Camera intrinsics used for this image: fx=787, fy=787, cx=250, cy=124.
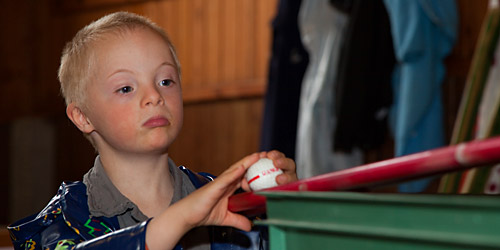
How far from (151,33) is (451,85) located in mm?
2526

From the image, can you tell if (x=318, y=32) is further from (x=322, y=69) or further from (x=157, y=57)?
(x=157, y=57)

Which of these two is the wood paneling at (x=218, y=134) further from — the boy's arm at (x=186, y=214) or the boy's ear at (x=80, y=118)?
the boy's arm at (x=186, y=214)

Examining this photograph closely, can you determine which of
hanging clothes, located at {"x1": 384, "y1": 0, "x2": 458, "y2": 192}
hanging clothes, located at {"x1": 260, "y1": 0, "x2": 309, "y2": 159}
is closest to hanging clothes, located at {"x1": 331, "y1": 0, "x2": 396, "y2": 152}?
hanging clothes, located at {"x1": 384, "y1": 0, "x2": 458, "y2": 192}

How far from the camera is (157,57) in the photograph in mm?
1367

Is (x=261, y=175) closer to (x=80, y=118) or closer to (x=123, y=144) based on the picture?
(x=123, y=144)

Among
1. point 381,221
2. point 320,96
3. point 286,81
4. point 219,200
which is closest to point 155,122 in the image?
point 219,200

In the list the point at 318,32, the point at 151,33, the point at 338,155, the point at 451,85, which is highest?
the point at 151,33

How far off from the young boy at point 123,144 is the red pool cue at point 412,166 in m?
0.23

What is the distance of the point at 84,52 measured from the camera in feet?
4.59

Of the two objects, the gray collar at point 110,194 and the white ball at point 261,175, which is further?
the gray collar at point 110,194

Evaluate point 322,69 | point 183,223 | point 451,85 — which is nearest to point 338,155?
point 322,69

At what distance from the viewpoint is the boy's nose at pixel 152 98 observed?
1.31 meters

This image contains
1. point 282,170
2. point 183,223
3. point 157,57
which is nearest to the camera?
point 183,223

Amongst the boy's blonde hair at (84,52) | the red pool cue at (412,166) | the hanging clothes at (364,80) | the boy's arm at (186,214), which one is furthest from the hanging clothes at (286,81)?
the red pool cue at (412,166)
